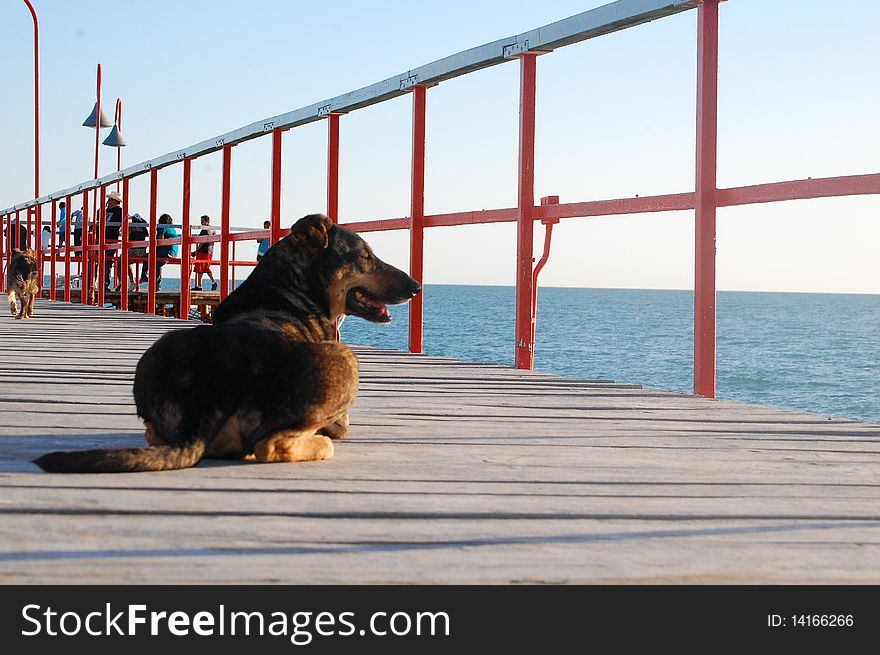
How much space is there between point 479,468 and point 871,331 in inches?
3251

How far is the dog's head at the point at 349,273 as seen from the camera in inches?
130

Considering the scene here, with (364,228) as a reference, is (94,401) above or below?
below

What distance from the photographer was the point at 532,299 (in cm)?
527

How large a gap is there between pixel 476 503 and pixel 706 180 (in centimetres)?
222

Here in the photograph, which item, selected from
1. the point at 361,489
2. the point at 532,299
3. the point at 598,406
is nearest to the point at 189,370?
the point at 361,489

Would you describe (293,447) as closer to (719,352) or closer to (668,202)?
(668,202)

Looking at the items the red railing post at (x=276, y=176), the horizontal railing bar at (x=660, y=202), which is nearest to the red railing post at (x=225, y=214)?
the red railing post at (x=276, y=176)

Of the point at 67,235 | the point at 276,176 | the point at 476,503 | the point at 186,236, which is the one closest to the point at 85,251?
the point at 67,235

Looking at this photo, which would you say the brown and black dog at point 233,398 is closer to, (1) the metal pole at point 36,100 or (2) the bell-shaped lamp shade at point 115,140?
(1) the metal pole at point 36,100

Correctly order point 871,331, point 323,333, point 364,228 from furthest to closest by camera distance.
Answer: point 871,331 < point 364,228 < point 323,333

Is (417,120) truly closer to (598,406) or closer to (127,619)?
(598,406)

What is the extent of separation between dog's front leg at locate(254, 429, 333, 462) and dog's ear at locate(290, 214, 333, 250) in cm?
80

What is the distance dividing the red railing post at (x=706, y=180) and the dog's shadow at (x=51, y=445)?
78.6 inches

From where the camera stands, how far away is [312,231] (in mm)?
3260
